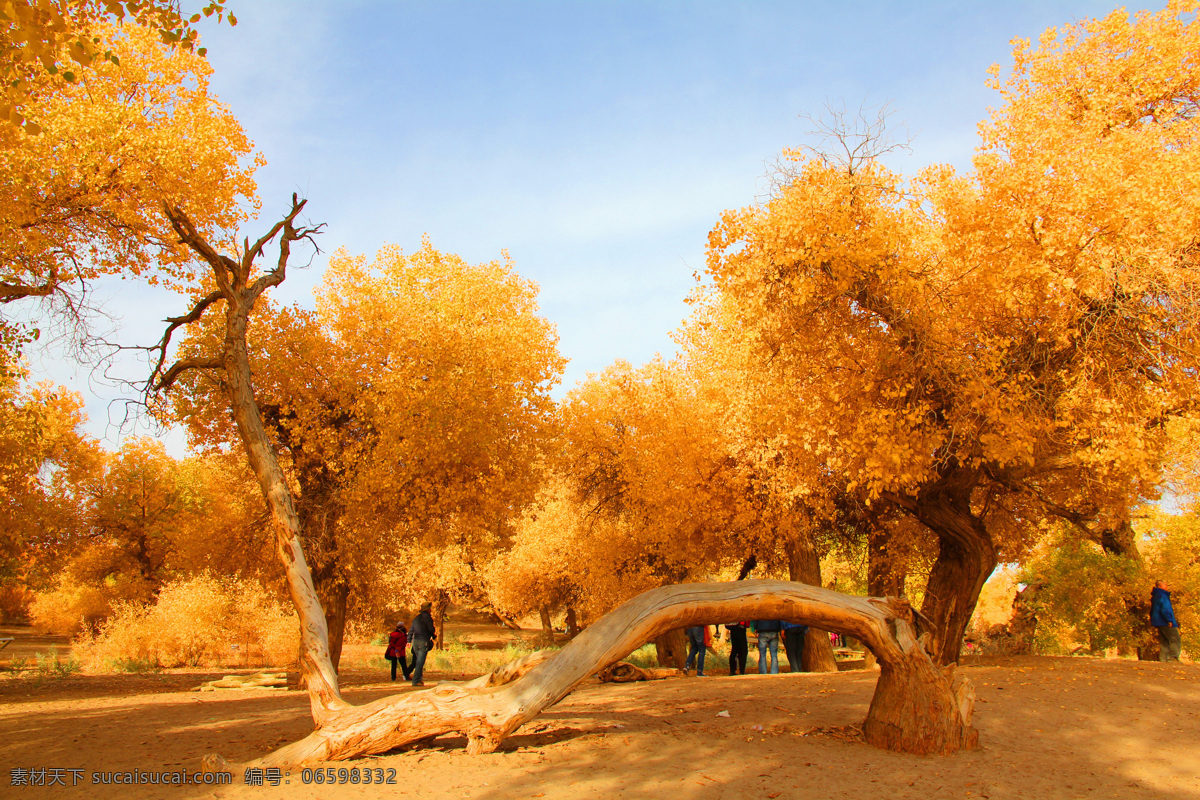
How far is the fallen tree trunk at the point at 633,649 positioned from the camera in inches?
252

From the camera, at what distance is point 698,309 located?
16.6m

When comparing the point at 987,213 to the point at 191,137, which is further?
the point at 191,137

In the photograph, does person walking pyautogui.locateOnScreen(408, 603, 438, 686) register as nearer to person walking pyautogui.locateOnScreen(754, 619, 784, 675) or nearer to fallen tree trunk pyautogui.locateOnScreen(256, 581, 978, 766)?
person walking pyautogui.locateOnScreen(754, 619, 784, 675)

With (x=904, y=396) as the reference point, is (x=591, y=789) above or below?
below

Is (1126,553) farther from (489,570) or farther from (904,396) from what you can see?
(489,570)

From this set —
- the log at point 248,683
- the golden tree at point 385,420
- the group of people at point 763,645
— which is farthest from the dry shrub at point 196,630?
the group of people at point 763,645

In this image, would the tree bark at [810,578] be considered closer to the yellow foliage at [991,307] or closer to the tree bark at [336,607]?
the yellow foliage at [991,307]

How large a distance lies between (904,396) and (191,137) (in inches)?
453

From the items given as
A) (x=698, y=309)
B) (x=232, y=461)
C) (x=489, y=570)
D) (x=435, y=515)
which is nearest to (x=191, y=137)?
(x=232, y=461)

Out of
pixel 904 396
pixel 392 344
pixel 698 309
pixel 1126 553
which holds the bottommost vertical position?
pixel 1126 553

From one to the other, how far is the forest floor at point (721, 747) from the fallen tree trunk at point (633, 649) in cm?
22

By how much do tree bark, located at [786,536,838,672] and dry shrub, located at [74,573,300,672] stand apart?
14.8 meters

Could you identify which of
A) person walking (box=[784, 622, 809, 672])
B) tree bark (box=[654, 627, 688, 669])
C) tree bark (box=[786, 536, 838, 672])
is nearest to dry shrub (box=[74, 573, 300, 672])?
tree bark (box=[654, 627, 688, 669])

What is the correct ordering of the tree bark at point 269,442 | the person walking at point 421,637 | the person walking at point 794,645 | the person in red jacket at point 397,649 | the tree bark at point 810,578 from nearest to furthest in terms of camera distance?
the tree bark at point 269,442
the person walking at point 421,637
the person walking at point 794,645
the tree bark at point 810,578
the person in red jacket at point 397,649
